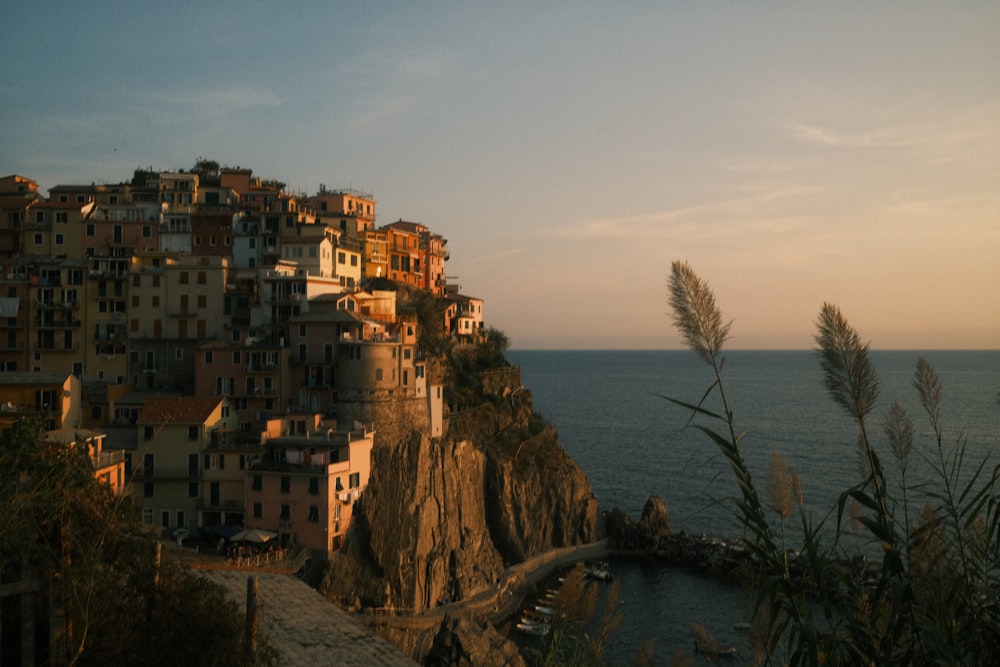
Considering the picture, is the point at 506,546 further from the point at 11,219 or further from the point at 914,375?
the point at 914,375

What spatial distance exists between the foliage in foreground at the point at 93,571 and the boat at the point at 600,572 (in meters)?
31.2

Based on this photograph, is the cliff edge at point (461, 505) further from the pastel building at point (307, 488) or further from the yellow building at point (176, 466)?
the yellow building at point (176, 466)

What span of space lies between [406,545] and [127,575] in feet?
82.7

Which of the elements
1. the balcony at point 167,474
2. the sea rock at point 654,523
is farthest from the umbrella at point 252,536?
the sea rock at point 654,523

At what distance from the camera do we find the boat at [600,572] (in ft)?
130

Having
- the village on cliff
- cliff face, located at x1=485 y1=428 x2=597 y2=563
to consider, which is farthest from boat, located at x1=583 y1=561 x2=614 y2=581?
the village on cliff

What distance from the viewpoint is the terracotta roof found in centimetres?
3350

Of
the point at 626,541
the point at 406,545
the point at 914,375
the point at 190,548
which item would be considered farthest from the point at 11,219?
the point at 914,375

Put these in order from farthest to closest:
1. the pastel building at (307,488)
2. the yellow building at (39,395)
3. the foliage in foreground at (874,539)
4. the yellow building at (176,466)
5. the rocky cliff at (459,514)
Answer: the yellow building at (39,395) → the yellow building at (176,466) → the rocky cliff at (459,514) → the pastel building at (307,488) → the foliage in foreground at (874,539)

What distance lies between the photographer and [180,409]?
34.1 meters

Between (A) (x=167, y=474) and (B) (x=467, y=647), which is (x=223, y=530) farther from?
(B) (x=467, y=647)

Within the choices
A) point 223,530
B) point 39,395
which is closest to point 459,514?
point 223,530

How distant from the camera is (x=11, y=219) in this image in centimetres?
5006

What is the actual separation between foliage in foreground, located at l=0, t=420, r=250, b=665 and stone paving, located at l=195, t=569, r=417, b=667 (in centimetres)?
246
